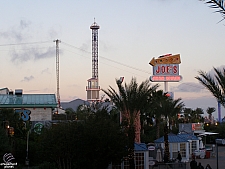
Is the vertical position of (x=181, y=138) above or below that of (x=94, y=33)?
below

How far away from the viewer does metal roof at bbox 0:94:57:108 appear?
49.4m

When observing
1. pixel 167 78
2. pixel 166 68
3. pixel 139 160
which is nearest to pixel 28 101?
pixel 167 78

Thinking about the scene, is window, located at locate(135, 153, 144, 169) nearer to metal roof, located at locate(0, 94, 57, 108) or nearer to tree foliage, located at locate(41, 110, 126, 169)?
tree foliage, located at locate(41, 110, 126, 169)

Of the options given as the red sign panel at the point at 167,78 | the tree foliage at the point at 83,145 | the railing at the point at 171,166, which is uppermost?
the red sign panel at the point at 167,78

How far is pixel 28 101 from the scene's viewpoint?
166ft

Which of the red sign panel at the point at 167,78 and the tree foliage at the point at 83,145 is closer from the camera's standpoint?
the tree foliage at the point at 83,145

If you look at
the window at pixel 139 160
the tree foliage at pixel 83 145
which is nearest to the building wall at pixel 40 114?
the window at pixel 139 160

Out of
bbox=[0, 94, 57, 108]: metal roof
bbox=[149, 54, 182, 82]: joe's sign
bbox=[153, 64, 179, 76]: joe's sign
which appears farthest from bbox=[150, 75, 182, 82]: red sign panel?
bbox=[0, 94, 57, 108]: metal roof

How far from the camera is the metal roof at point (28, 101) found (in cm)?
4938

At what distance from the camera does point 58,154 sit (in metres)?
21.8

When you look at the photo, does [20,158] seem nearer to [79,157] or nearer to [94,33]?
[79,157]

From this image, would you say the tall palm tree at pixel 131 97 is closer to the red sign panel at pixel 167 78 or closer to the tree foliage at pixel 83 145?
the tree foliage at pixel 83 145

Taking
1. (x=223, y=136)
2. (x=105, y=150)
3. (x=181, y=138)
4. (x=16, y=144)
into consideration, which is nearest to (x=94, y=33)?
(x=223, y=136)

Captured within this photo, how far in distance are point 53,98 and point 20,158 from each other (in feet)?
69.9
